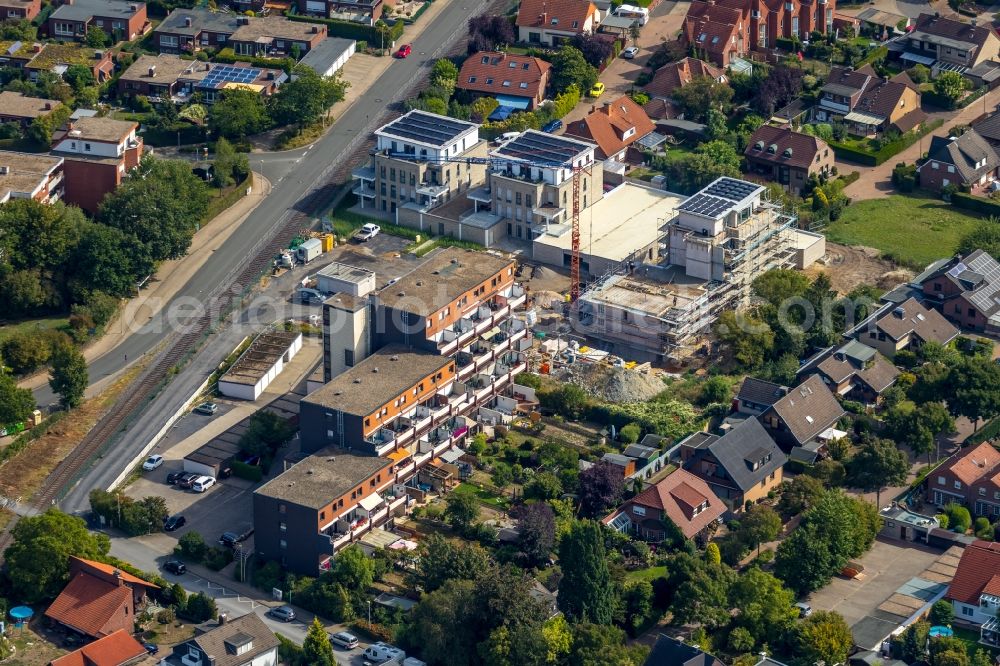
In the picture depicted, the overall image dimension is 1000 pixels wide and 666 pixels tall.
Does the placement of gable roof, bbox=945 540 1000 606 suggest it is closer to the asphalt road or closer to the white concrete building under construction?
the white concrete building under construction

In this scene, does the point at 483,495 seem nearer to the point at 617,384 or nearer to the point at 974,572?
the point at 617,384

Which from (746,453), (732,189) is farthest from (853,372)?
(732,189)

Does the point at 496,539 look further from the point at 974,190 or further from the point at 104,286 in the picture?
the point at 974,190

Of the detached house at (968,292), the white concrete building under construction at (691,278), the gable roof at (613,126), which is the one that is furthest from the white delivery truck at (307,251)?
the detached house at (968,292)

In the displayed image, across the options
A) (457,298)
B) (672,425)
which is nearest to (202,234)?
(457,298)

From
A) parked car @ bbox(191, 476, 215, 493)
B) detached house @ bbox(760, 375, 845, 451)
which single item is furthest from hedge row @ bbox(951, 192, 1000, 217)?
parked car @ bbox(191, 476, 215, 493)
